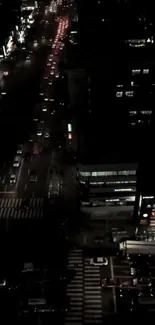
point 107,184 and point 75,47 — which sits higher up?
point 75,47

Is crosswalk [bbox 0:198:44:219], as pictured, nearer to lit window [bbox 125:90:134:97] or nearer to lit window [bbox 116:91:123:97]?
lit window [bbox 116:91:123:97]

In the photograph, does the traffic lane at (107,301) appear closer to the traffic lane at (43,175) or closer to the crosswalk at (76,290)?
the crosswalk at (76,290)

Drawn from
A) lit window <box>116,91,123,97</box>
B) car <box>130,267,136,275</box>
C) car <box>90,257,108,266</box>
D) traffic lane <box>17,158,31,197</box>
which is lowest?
car <box>130,267,136,275</box>

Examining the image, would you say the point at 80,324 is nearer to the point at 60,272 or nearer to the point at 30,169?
the point at 60,272

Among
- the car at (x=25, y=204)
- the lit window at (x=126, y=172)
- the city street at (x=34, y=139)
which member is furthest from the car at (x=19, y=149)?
the lit window at (x=126, y=172)

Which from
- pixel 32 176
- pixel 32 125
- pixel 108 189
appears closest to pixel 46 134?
pixel 32 125

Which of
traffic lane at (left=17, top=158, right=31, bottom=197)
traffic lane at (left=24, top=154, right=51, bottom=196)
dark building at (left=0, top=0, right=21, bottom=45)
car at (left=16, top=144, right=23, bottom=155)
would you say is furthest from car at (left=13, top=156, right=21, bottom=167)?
dark building at (left=0, top=0, right=21, bottom=45)

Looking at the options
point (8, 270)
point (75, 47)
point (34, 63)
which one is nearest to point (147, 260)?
point (8, 270)
